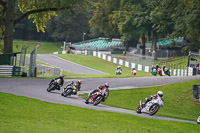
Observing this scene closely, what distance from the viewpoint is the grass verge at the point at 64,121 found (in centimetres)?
1236

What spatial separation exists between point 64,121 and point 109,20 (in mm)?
66957

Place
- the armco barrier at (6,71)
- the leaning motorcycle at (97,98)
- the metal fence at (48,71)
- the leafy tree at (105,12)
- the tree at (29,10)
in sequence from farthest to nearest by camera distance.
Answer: the leafy tree at (105,12), the metal fence at (48,71), the tree at (29,10), the armco barrier at (6,71), the leaning motorcycle at (97,98)

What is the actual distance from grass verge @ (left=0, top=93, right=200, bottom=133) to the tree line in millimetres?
18417

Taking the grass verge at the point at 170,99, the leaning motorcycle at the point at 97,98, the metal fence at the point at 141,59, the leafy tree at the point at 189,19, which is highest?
the leafy tree at the point at 189,19

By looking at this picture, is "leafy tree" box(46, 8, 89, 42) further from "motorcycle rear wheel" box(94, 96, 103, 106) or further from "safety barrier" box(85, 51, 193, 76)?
"motorcycle rear wheel" box(94, 96, 103, 106)

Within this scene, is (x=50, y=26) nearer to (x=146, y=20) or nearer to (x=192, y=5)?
(x=146, y=20)

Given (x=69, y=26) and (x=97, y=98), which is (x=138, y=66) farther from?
(x=69, y=26)

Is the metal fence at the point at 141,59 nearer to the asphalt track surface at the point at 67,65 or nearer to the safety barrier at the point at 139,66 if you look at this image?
the safety barrier at the point at 139,66

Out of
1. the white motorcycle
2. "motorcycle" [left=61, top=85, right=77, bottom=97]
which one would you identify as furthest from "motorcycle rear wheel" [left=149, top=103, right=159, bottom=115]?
"motorcycle" [left=61, top=85, right=77, bottom=97]

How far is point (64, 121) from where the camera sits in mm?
14188

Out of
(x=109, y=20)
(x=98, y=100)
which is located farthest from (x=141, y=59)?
(x=98, y=100)

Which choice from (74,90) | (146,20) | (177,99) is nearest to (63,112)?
(74,90)

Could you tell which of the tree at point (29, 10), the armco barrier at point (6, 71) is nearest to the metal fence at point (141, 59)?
the tree at point (29, 10)

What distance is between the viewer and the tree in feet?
130
